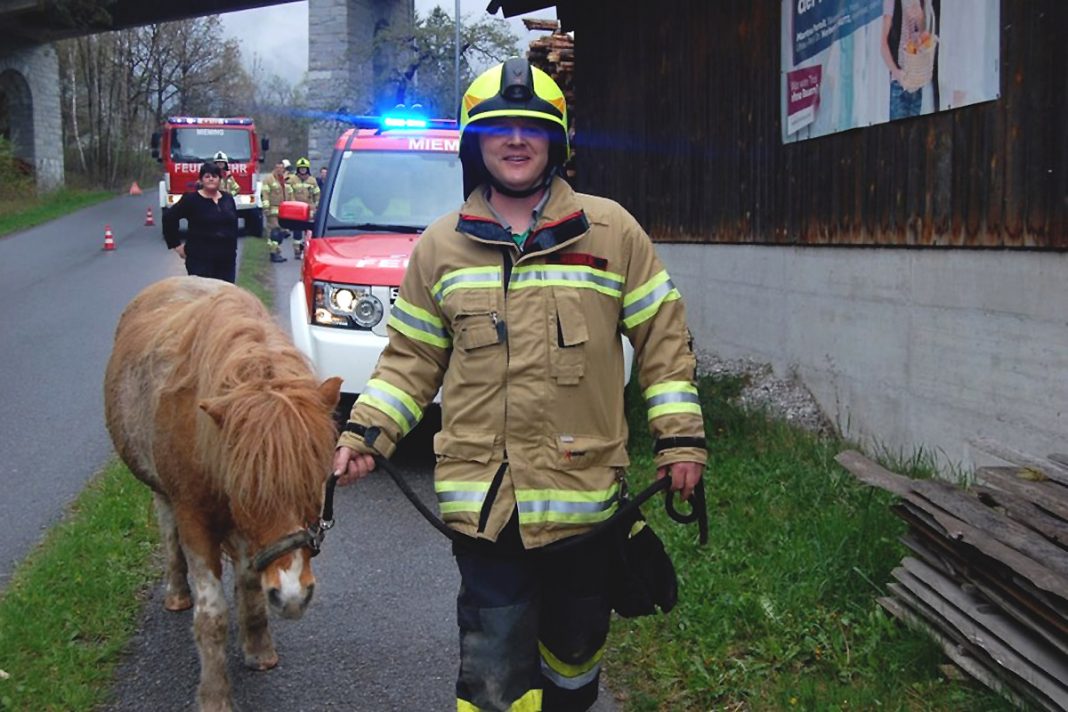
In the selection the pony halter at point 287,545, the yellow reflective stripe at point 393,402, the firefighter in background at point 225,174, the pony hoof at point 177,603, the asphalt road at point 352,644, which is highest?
the firefighter in background at point 225,174

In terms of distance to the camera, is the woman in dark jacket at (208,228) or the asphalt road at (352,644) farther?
the woman in dark jacket at (208,228)

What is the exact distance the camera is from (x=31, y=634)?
476 cm

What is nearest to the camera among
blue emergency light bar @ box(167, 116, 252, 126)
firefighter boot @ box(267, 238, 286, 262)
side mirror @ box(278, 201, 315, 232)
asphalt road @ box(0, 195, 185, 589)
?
asphalt road @ box(0, 195, 185, 589)

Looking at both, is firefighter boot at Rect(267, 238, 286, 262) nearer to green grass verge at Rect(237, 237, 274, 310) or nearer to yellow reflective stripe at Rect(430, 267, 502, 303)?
green grass verge at Rect(237, 237, 274, 310)

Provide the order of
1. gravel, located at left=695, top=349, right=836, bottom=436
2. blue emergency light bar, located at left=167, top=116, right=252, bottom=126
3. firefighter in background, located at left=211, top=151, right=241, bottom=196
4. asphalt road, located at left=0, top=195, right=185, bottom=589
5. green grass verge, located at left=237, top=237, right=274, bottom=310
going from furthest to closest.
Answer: blue emergency light bar, located at left=167, top=116, right=252, bottom=126
green grass verge, located at left=237, top=237, right=274, bottom=310
firefighter in background, located at left=211, top=151, right=241, bottom=196
gravel, located at left=695, top=349, right=836, bottom=436
asphalt road, located at left=0, top=195, right=185, bottom=589

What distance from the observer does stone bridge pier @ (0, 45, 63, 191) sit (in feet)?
131

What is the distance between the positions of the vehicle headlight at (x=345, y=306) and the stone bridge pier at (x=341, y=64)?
37.8 meters

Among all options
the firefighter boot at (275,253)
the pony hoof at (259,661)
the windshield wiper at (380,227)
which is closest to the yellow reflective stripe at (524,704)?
the pony hoof at (259,661)

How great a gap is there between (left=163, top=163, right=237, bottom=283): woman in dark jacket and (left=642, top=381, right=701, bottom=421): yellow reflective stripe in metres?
8.21

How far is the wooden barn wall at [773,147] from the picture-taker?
5.54 m

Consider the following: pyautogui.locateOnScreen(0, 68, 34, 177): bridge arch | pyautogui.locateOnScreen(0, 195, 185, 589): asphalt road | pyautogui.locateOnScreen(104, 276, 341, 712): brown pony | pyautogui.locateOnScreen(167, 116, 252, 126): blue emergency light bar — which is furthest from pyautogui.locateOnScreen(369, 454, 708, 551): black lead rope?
pyautogui.locateOnScreen(0, 68, 34, 177): bridge arch

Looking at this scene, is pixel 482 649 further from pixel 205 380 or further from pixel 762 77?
pixel 762 77

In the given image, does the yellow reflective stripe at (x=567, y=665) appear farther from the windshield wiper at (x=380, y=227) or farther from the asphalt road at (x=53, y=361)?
the windshield wiper at (x=380, y=227)

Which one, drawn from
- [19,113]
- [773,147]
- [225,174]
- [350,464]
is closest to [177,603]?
[350,464]
